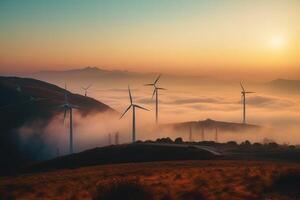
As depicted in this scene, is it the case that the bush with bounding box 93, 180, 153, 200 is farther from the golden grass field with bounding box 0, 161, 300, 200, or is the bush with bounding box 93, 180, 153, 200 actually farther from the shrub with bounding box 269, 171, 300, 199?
the shrub with bounding box 269, 171, 300, 199

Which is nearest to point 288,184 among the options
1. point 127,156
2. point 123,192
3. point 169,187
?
point 169,187

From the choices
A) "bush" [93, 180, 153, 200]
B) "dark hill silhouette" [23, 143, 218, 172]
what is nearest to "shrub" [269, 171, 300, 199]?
Result: "bush" [93, 180, 153, 200]

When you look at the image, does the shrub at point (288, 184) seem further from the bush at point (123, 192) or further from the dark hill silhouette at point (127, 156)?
the dark hill silhouette at point (127, 156)

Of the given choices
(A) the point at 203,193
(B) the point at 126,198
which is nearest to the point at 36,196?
(B) the point at 126,198

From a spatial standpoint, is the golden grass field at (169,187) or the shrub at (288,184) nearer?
the golden grass field at (169,187)

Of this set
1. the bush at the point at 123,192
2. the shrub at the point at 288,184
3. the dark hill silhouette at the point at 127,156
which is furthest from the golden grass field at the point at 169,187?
the dark hill silhouette at the point at 127,156

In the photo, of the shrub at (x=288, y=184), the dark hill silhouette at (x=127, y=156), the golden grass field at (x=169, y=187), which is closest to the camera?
the golden grass field at (x=169, y=187)

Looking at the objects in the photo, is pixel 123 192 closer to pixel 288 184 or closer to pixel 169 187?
pixel 169 187

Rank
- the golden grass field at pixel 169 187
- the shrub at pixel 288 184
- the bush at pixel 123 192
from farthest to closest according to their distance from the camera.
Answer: the shrub at pixel 288 184
the golden grass field at pixel 169 187
the bush at pixel 123 192
